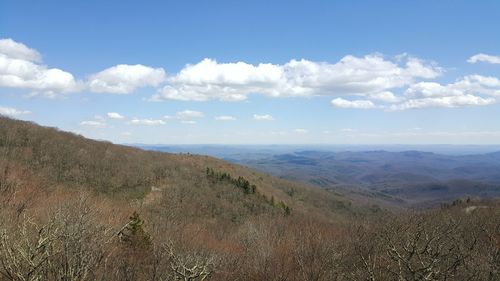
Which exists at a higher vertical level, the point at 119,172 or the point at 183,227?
the point at 119,172

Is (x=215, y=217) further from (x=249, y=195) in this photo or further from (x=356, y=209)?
(x=356, y=209)

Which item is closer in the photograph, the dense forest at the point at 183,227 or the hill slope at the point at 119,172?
the dense forest at the point at 183,227

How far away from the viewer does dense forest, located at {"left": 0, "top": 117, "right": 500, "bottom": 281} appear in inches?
647

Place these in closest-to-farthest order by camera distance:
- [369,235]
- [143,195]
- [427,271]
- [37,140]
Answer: [427,271]
[369,235]
[143,195]
[37,140]

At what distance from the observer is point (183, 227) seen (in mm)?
40062

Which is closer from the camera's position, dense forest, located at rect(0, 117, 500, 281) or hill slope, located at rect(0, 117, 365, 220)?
dense forest, located at rect(0, 117, 500, 281)

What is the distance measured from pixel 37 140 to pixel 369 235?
65.7 metres

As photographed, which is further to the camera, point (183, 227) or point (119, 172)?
point (119, 172)

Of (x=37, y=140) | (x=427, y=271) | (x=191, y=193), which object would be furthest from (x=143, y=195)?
(x=427, y=271)

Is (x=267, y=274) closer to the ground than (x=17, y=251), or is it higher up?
closer to the ground

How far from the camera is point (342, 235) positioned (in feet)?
174

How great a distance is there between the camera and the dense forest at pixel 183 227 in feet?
53.9

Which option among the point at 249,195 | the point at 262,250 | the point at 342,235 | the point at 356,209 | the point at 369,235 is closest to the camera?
the point at 262,250

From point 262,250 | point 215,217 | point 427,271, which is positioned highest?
point 427,271
